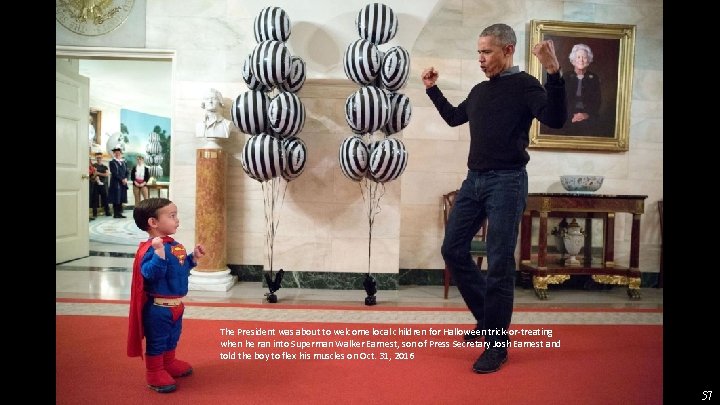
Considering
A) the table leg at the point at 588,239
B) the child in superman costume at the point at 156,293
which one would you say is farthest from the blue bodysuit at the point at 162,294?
the table leg at the point at 588,239

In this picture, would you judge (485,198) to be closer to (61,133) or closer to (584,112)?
(584,112)

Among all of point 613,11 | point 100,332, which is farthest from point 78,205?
point 613,11

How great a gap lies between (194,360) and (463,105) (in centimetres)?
177

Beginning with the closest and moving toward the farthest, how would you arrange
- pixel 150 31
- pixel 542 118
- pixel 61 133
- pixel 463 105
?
pixel 542 118 → pixel 463 105 → pixel 150 31 → pixel 61 133

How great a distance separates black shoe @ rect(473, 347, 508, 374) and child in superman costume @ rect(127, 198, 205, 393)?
1243 mm

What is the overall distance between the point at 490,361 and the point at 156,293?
141cm

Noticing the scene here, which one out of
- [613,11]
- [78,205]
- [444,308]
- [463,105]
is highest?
[613,11]

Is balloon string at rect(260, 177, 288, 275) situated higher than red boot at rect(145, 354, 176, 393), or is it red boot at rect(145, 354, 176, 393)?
balloon string at rect(260, 177, 288, 275)

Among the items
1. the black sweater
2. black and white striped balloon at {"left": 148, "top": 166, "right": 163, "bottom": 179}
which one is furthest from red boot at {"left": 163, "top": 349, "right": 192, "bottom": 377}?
black and white striped balloon at {"left": 148, "top": 166, "right": 163, "bottom": 179}

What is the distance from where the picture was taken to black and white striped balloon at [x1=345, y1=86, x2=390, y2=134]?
3.29 metres

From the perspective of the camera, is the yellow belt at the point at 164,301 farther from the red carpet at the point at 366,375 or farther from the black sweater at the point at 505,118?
the black sweater at the point at 505,118

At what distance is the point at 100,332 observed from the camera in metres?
2.57

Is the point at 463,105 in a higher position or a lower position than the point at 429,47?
lower

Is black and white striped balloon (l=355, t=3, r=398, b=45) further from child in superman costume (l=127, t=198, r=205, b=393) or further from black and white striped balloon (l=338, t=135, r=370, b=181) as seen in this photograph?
child in superman costume (l=127, t=198, r=205, b=393)
